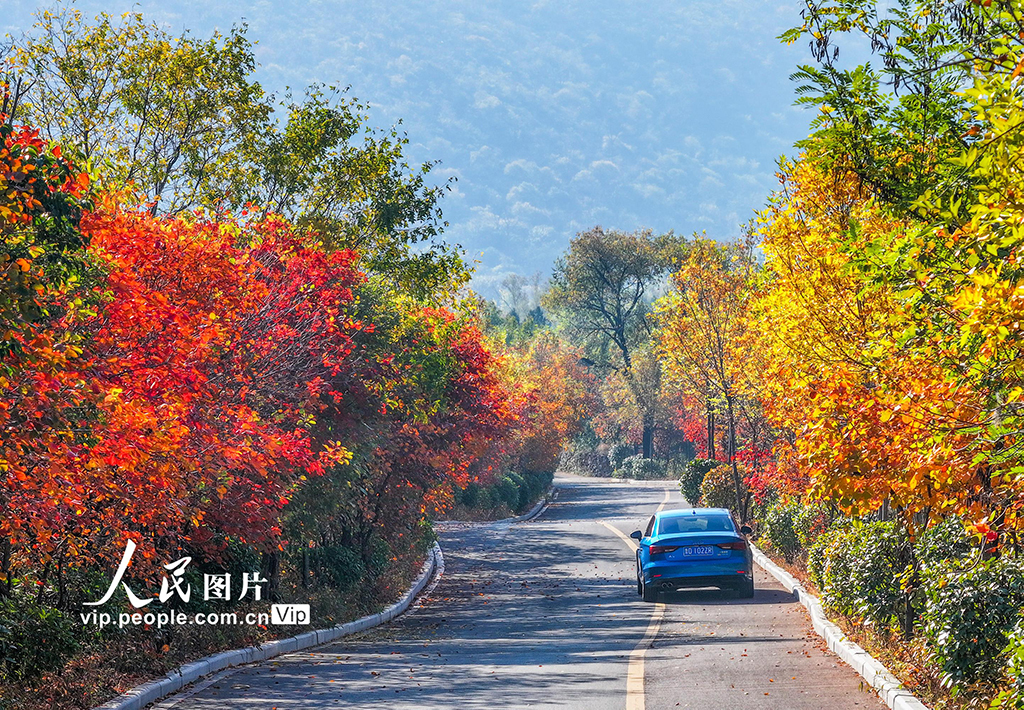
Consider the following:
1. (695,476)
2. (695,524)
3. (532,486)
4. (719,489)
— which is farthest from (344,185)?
(532,486)

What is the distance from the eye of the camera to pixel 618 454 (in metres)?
91.2

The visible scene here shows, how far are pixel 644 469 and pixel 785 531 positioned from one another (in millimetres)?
59861

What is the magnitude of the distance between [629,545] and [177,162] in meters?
17.0

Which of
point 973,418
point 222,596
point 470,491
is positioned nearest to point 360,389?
point 222,596

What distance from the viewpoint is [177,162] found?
83.1ft

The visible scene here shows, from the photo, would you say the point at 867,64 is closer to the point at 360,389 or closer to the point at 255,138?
the point at 360,389

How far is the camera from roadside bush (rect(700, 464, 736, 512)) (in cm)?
3416

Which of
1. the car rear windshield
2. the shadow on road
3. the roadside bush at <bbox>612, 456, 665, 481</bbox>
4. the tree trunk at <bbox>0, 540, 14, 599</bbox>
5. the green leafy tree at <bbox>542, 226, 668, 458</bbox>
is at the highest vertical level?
the green leafy tree at <bbox>542, 226, 668, 458</bbox>

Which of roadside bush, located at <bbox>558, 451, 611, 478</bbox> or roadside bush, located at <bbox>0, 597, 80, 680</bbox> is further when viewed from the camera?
roadside bush, located at <bbox>558, 451, 611, 478</bbox>

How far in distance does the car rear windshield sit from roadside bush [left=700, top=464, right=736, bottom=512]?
13.5 meters

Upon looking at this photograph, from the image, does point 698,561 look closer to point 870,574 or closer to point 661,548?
point 661,548

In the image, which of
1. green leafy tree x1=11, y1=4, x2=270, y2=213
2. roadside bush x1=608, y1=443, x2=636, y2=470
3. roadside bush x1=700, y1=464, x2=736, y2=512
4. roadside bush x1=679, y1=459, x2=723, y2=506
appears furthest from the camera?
roadside bush x1=608, y1=443, x2=636, y2=470

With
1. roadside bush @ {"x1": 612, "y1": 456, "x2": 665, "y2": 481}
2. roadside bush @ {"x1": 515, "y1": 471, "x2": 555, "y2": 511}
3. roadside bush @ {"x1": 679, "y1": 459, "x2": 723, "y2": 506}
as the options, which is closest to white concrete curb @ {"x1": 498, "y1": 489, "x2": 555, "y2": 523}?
roadside bush @ {"x1": 515, "y1": 471, "x2": 555, "y2": 511}

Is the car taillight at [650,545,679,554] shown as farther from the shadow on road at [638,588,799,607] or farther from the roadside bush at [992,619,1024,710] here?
the roadside bush at [992,619,1024,710]
